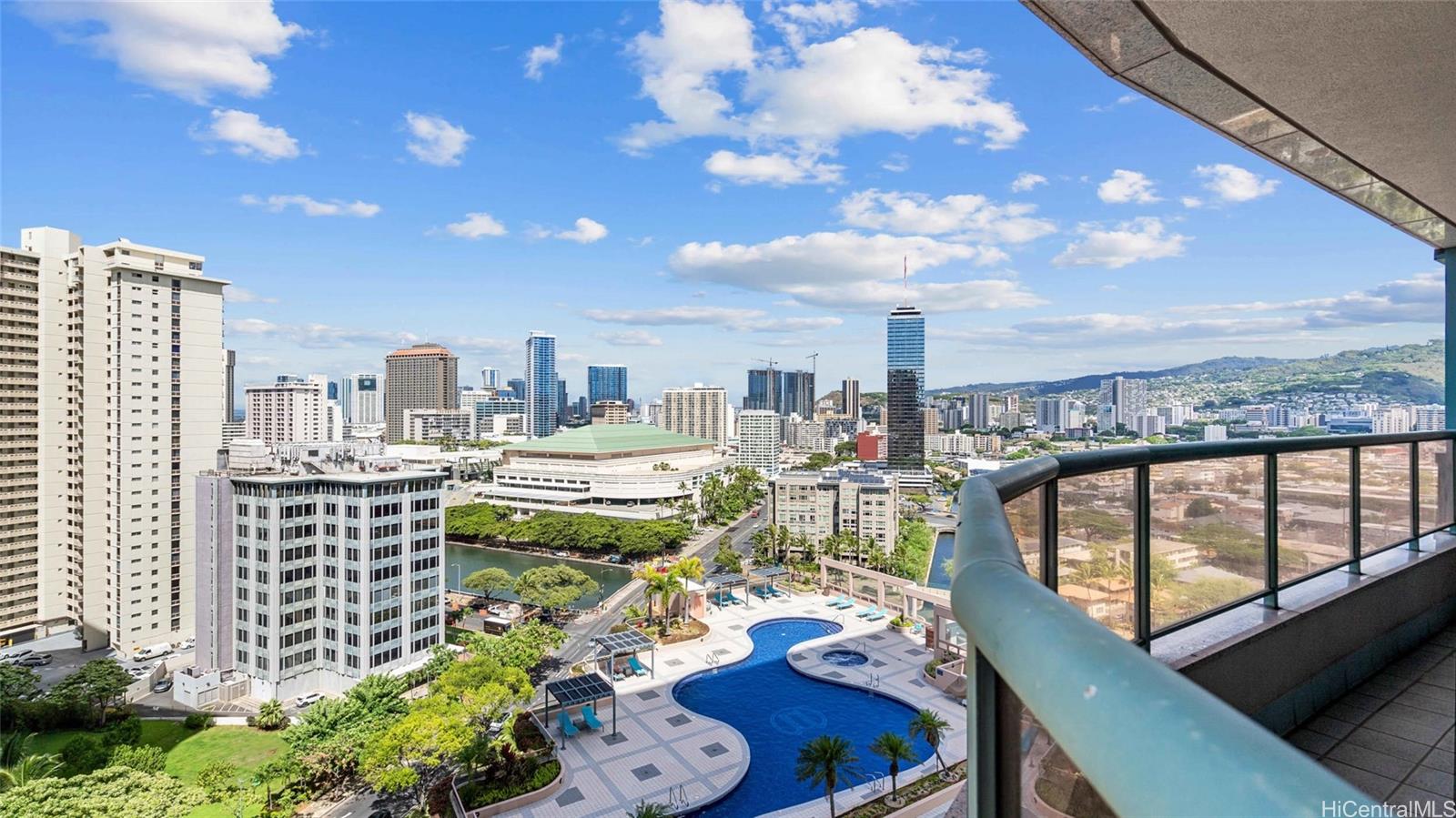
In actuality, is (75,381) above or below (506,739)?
above

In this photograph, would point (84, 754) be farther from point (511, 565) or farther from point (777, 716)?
point (511, 565)

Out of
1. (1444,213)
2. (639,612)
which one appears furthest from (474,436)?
(1444,213)

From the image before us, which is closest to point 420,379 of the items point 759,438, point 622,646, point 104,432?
point 759,438

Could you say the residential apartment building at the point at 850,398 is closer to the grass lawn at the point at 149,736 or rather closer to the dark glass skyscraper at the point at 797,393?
the dark glass skyscraper at the point at 797,393

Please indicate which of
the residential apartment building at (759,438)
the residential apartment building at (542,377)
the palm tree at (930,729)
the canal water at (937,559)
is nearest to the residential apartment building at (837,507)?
the canal water at (937,559)

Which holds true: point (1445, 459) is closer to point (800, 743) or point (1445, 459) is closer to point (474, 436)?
point (800, 743)

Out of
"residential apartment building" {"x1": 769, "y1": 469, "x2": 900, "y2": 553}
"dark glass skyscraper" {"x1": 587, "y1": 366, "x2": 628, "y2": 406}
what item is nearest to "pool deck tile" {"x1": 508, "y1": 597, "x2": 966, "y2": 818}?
"residential apartment building" {"x1": 769, "y1": 469, "x2": 900, "y2": 553}
